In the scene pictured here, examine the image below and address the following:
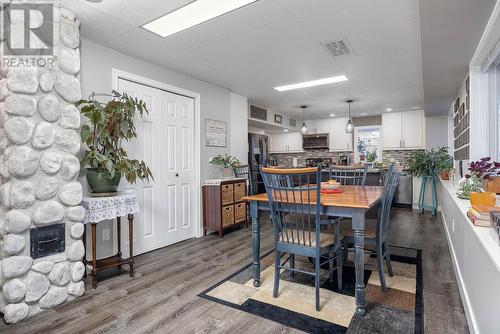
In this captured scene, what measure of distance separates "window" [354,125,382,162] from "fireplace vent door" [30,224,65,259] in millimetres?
6942

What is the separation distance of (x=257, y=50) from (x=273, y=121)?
11.7ft

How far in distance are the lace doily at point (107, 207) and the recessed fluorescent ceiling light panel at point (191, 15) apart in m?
1.68

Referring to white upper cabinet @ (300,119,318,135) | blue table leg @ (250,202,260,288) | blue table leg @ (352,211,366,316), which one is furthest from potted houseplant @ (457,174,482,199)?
white upper cabinet @ (300,119,318,135)

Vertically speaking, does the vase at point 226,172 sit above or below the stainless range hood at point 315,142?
below

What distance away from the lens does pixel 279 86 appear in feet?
15.2

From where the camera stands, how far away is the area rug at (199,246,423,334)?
72.2 inches

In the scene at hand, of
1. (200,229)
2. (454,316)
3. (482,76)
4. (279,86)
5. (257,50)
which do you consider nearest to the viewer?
(454,316)

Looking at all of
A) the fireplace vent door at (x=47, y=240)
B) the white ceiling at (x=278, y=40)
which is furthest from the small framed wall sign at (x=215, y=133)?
the fireplace vent door at (x=47, y=240)

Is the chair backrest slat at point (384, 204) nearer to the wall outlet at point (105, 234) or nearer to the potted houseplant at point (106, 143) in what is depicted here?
the potted houseplant at point (106, 143)

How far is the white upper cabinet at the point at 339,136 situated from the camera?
7559 mm

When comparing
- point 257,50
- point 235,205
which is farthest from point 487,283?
point 235,205

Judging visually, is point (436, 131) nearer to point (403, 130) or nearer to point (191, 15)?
point (403, 130)

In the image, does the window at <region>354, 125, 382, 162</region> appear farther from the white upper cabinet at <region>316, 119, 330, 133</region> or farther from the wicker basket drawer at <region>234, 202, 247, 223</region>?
the wicker basket drawer at <region>234, 202, 247, 223</region>

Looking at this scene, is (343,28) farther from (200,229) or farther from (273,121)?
(273,121)
